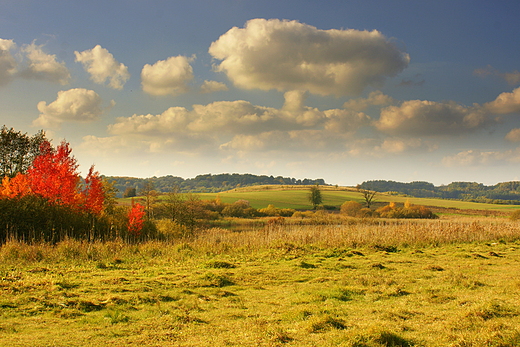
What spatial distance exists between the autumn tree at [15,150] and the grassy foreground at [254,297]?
32430 mm

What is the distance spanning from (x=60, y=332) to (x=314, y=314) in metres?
5.14

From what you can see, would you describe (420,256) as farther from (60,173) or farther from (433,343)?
(60,173)

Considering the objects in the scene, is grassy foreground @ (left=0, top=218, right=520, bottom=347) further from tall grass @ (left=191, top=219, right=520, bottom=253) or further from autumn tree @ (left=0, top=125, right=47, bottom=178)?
autumn tree @ (left=0, top=125, right=47, bottom=178)

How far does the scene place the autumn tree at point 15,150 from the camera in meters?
42.4

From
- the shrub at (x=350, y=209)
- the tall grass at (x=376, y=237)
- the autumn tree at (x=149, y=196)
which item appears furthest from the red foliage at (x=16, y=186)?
the shrub at (x=350, y=209)

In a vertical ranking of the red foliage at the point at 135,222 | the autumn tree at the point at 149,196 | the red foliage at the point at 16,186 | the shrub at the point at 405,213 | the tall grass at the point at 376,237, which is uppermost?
the red foliage at the point at 16,186

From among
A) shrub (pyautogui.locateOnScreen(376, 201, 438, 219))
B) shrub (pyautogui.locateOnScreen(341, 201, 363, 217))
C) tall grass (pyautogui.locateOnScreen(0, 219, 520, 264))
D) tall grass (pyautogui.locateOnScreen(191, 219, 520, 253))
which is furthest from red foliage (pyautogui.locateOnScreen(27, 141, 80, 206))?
shrub (pyautogui.locateOnScreen(376, 201, 438, 219))

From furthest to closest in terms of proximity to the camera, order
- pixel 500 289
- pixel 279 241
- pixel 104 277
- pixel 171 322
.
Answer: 1. pixel 279 241
2. pixel 104 277
3. pixel 500 289
4. pixel 171 322

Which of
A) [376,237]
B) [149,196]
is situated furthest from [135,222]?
[376,237]

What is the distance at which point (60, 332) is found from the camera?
22.9ft

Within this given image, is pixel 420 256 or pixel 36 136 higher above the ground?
pixel 36 136

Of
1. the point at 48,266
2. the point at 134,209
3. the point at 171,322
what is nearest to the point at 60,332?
the point at 171,322

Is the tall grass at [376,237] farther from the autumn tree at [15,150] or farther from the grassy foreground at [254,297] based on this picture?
the autumn tree at [15,150]

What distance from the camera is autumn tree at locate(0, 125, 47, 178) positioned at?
4241cm
